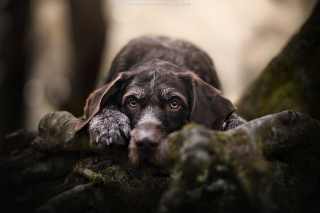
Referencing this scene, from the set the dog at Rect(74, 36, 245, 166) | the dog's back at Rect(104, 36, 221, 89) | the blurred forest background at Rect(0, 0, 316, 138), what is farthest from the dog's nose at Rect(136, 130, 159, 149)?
the blurred forest background at Rect(0, 0, 316, 138)

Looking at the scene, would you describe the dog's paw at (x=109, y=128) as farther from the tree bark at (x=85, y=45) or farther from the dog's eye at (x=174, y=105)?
the tree bark at (x=85, y=45)

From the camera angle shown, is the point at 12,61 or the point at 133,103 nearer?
the point at 133,103

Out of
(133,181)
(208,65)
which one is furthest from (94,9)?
(133,181)

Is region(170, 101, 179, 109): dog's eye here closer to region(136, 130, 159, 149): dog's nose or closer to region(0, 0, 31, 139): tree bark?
region(136, 130, 159, 149): dog's nose

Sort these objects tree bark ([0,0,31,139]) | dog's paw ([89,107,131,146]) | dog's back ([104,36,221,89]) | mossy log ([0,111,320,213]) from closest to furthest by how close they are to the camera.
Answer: mossy log ([0,111,320,213])
dog's paw ([89,107,131,146])
dog's back ([104,36,221,89])
tree bark ([0,0,31,139])

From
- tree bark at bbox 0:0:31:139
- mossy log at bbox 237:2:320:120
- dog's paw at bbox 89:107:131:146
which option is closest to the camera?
dog's paw at bbox 89:107:131:146

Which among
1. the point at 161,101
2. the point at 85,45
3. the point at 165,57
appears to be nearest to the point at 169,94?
the point at 161,101

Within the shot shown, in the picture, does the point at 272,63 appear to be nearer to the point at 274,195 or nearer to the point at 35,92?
the point at 274,195

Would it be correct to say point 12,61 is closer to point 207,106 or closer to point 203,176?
point 207,106

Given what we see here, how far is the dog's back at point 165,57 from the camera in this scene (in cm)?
490

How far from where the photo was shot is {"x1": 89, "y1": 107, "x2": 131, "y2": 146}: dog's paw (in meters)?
3.10

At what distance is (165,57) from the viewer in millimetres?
4867

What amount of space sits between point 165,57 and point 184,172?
3.29 m

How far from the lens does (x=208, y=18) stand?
35.0 feet
